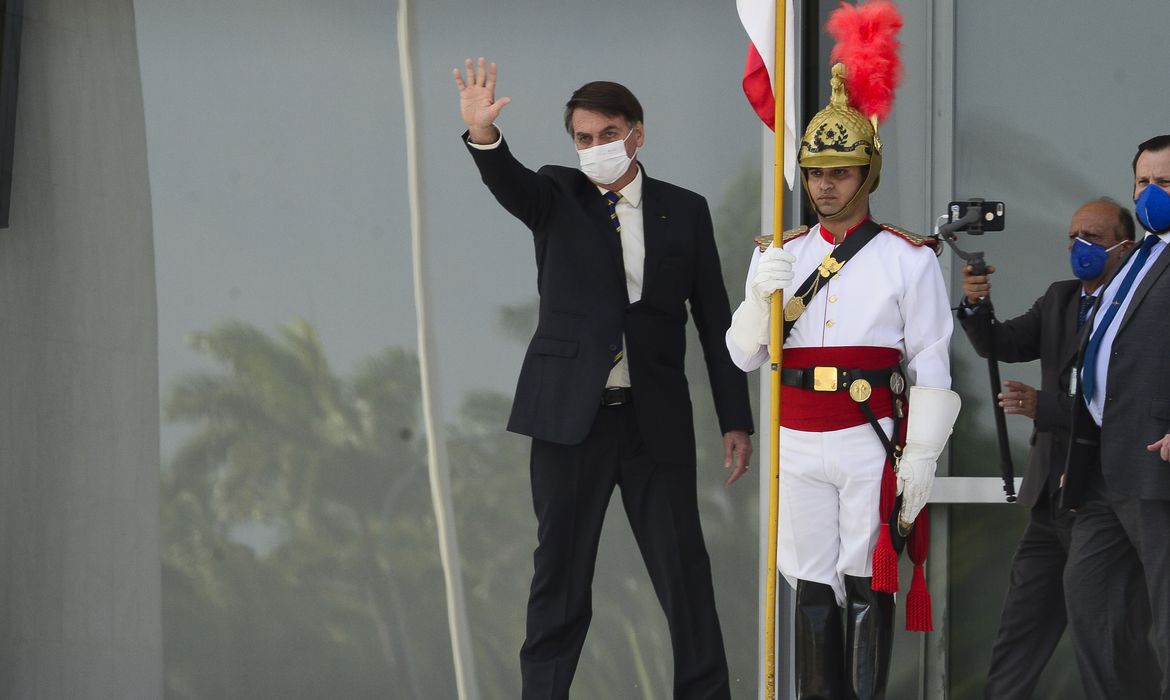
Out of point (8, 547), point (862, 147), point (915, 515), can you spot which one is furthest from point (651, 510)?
point (8, 547)

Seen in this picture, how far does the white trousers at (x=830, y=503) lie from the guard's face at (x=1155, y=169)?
1103 millimetres

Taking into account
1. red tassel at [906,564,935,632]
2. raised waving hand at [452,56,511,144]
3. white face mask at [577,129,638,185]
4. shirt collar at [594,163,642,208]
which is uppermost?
raised waving hand at [452,56,511,144]

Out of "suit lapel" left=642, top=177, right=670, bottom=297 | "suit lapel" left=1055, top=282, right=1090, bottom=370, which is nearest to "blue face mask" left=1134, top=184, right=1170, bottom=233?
"suit lapel" left=1055, top=282, right=1090, bottom=370

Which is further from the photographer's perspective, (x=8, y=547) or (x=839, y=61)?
(x=8, y=547)

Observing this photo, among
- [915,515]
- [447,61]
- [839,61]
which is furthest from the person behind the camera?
[447,61]

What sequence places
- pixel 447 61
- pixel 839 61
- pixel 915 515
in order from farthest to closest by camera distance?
pixel 447 61 → pixel 839 61 → pixel 915 515

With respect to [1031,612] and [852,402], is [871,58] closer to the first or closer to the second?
[852,402]

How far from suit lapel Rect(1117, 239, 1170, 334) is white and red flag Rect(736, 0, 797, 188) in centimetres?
95

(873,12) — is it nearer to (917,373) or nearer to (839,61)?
(839,61)

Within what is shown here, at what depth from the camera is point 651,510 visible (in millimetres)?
3795

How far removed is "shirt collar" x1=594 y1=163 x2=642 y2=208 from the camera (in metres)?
3.88

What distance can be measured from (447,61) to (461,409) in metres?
1.24

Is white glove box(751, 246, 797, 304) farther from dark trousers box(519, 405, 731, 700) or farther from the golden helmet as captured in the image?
dark trousers box(519, 405, 731, 700)

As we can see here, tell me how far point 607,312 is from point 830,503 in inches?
30.4
